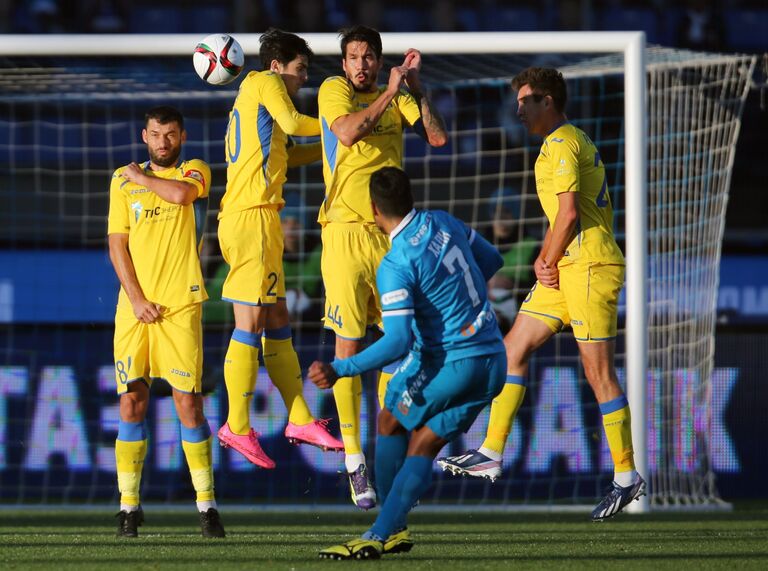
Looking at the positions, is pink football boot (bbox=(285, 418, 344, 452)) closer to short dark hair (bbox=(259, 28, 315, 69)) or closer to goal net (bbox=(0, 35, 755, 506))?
short dark hair (bbox=(259, 28, 315, 69))

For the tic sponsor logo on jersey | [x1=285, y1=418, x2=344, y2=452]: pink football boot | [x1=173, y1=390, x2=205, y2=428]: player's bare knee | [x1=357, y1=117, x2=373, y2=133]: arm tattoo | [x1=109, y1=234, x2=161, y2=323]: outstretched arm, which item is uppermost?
[x1=357, y1=117, x2=373, y2=133]: arm tattoo

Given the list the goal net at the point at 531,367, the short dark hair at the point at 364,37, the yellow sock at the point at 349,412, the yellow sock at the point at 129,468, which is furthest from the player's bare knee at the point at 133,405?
the goal net at the point at 531,367

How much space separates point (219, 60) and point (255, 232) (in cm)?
102

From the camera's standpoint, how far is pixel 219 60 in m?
7.75

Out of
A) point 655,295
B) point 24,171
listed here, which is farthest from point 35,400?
point 655,295

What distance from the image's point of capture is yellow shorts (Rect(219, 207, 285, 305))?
756 cm

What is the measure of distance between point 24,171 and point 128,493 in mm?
6590

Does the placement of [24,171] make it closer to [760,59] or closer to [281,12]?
[281,12]

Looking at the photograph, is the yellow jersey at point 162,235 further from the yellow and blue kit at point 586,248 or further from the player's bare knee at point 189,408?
the yellow and blue kit at point 586,248

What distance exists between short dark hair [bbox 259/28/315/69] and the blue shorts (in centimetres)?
234

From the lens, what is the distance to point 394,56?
409 inches

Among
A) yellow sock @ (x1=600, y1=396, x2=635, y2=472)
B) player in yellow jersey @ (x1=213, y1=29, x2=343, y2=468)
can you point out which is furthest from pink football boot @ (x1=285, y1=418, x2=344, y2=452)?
yellow sock @ (x1=600, y1=396, x2=635, y2=472)

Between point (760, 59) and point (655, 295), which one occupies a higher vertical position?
point (760, 59)

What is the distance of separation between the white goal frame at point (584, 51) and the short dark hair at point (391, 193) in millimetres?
3405
